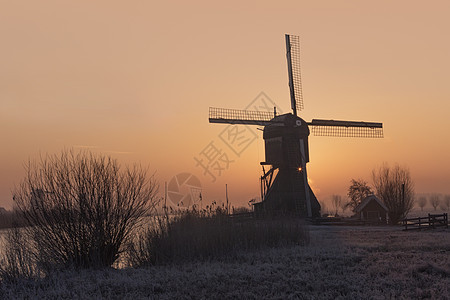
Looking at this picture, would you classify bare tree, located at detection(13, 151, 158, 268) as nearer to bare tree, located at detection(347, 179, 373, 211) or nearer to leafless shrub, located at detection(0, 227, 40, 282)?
leafless shrub, located at detection(0, 227, 40, 282)

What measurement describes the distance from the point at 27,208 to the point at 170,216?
6.08 m

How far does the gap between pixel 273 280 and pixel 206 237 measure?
6080 millimetres

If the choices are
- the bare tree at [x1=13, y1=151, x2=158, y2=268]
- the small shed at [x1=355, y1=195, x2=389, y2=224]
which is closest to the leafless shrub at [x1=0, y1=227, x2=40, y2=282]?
the bare tree at [x1=13, y1=151, x2=158, y2=268]

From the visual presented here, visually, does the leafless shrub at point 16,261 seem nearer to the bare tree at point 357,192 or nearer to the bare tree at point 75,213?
the bare tree at point 75,213

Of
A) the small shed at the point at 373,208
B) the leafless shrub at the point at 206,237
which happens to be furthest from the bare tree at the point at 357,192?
the leafless shrub at the point at 206,237

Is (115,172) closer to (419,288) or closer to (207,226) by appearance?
(207,226)

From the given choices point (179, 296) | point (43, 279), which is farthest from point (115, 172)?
point (179, 296)

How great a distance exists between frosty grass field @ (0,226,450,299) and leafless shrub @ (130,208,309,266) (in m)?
1.27

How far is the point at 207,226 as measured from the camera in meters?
20.4

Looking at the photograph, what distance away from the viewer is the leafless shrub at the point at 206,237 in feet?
61.1

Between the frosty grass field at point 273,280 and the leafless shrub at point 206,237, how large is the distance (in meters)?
1.27

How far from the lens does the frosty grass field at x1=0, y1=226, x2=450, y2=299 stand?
12.7 metres

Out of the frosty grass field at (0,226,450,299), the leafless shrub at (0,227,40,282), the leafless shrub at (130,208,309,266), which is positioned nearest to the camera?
the frosty grass field at (0,226,450,299)

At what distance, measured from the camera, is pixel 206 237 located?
64.9ft
